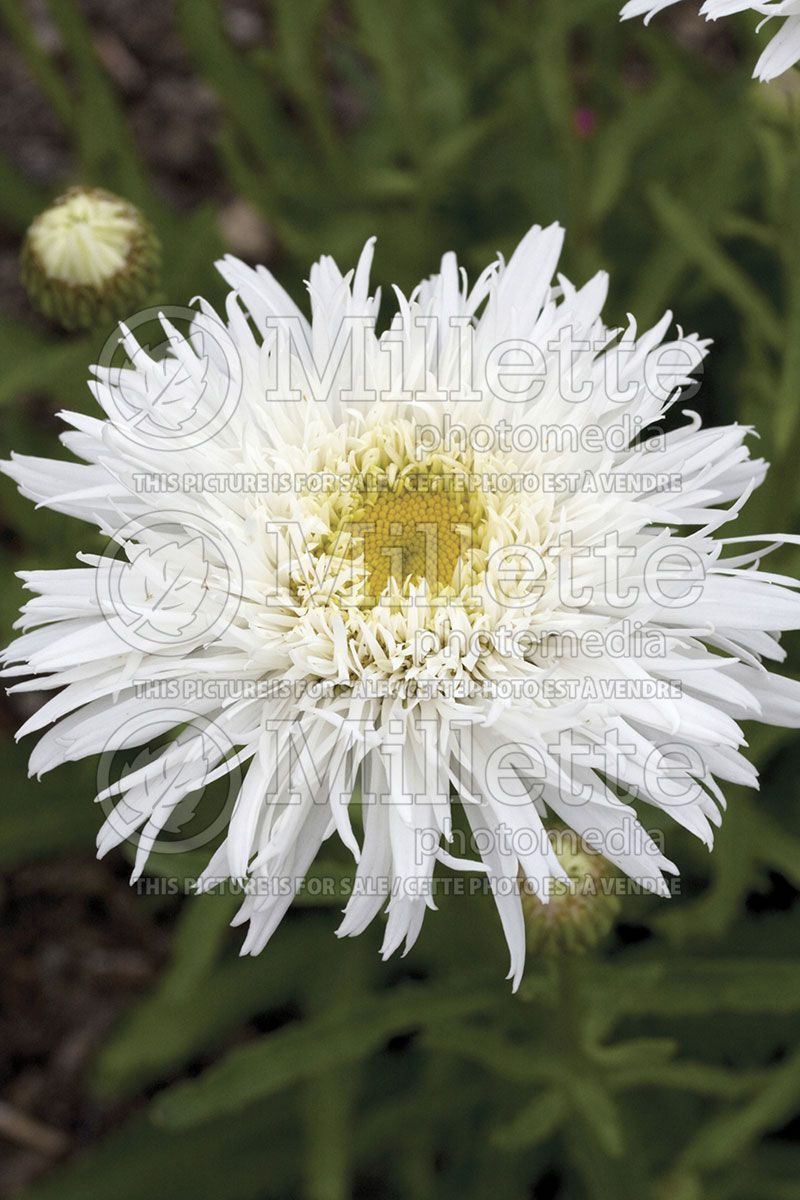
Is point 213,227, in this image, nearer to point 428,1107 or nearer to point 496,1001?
point 496,1001

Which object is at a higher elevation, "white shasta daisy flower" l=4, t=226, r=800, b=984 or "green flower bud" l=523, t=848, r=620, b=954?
"white shasta daisy flower" l=4, t=226, r=800, b=984

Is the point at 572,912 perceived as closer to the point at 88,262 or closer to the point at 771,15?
the point at 771,15

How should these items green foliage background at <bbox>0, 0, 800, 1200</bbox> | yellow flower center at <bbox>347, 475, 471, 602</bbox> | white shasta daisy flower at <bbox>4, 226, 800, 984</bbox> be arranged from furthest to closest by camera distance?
green foliage background at <bbox>0, 0, 800, 1200</bbox> → yellow flower center at <bbox>347, 475, 471, 602</bbox> → white shasta daisy flower at <bbox>4, 226, 800, 984</bbox>

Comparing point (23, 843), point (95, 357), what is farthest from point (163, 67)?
point (23, 843)

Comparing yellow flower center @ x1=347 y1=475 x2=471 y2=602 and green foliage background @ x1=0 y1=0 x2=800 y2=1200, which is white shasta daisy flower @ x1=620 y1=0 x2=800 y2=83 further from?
yellow flower center @ x1=347 y1=475 x2=471 y2=602

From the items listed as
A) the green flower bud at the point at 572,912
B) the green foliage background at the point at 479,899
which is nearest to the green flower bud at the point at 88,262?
the green foliage background at the point at 479,899

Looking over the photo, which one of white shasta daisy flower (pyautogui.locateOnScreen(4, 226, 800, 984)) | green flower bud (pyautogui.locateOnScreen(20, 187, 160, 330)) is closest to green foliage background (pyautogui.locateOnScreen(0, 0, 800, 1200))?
green flower bud (pyautogui.locateOnScreen(20, 187, 160, 330))
